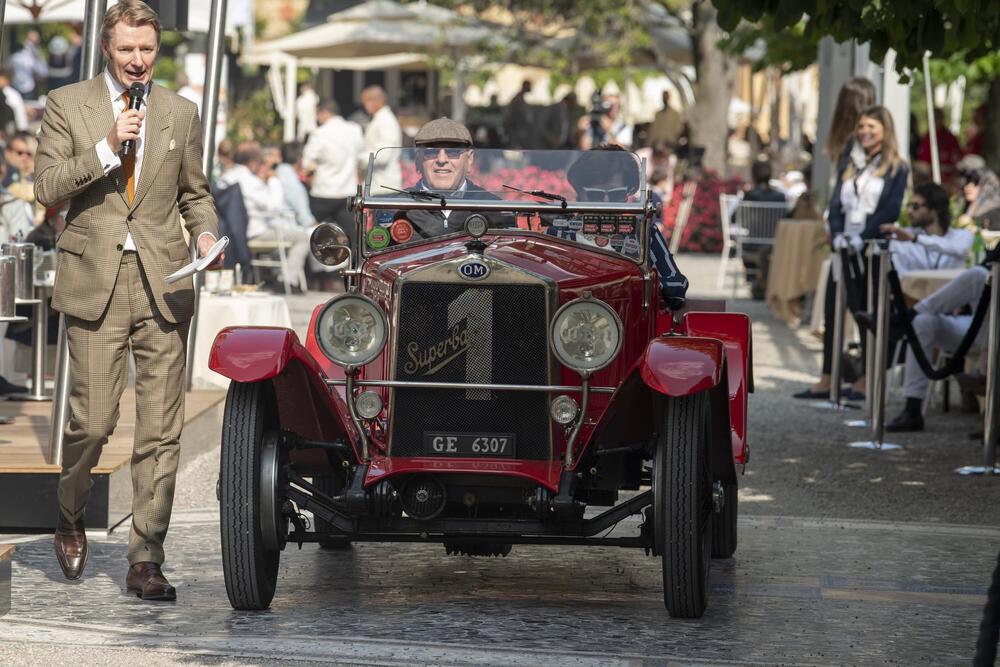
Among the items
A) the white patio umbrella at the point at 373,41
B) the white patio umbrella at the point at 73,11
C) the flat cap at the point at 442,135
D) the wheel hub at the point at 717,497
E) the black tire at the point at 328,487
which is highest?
the white patio umbrella at the point at 373,41

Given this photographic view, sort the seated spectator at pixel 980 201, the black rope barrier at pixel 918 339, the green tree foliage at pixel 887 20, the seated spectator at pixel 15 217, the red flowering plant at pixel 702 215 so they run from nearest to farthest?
the green tree foliage at pixel 887 20 → the black rope barrier at pixel 918 339 → the seated spectator at pixel 15 217 → the seated spectator at pixel 980 201 → the red flowering plant at pixel 702 215

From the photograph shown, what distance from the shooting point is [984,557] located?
7.16 meters

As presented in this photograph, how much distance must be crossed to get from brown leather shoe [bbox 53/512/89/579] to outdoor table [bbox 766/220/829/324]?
10.0 metres

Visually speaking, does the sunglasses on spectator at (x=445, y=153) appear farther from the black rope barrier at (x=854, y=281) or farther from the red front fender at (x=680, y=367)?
the black rope barrier at (x=854, y=281)

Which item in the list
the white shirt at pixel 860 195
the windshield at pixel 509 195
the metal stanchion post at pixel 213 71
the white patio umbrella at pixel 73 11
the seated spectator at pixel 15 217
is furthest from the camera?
the white patio umbrella at pixel 73 11

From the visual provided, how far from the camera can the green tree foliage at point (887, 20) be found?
7.43 metres

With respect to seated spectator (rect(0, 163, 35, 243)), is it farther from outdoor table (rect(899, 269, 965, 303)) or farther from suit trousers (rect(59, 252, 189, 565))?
outdoor table (rect(899, 269, 965, 303))

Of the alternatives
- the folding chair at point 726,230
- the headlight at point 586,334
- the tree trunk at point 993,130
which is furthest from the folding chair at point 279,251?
the headlight at point 586,334

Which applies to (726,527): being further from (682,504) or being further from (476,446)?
(476,446)

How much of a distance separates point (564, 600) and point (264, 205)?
12.3 m

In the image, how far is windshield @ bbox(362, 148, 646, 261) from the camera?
266 inches

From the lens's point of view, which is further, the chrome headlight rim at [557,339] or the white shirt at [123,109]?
the white shirt at [123,109]

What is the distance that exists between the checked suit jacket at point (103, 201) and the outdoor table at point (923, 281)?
5.61 metres

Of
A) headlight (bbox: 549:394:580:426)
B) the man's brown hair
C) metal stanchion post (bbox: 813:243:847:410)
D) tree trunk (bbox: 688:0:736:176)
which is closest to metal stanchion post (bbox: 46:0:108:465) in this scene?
the man's brown hair
